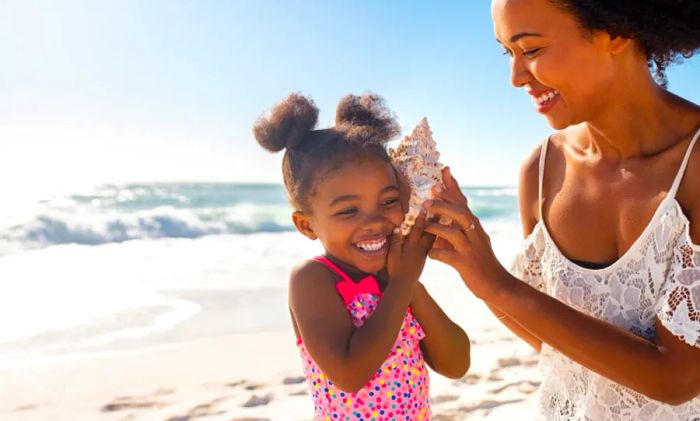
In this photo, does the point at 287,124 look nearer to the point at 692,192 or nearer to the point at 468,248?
the point at 468,248

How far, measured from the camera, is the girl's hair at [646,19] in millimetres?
2104

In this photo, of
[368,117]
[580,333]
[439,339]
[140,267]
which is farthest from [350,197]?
[140,267]

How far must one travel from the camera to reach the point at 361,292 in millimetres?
2477

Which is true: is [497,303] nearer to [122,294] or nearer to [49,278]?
[122,294]

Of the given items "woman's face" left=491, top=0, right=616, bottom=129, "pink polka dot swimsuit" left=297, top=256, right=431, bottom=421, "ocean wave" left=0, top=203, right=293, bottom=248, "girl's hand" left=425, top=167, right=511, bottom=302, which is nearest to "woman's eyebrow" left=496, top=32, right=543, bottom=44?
"woman's face" left=491, top=0, right=616, bottom=129

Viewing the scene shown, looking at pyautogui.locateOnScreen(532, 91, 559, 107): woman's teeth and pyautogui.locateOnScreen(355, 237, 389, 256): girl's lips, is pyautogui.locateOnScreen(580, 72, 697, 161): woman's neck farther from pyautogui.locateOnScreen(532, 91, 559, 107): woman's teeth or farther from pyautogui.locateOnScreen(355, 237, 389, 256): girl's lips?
pyautogui.locateOnScreen(355, 237, 389, 256): girl's lips

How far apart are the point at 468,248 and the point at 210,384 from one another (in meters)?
3.33

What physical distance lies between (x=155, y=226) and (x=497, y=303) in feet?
51.3

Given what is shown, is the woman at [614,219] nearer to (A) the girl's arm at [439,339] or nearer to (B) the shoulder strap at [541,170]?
(B) the shoulder strap at [541,170]

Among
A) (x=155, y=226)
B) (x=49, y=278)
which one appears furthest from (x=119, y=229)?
(x=49, y=278)

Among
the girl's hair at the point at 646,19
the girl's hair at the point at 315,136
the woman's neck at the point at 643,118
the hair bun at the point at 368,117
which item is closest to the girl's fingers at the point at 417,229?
the girl's hair at the point at 315,136

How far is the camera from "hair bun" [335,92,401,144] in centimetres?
264

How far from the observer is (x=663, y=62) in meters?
2.49

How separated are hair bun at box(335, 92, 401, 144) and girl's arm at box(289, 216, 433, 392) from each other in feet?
1.47
